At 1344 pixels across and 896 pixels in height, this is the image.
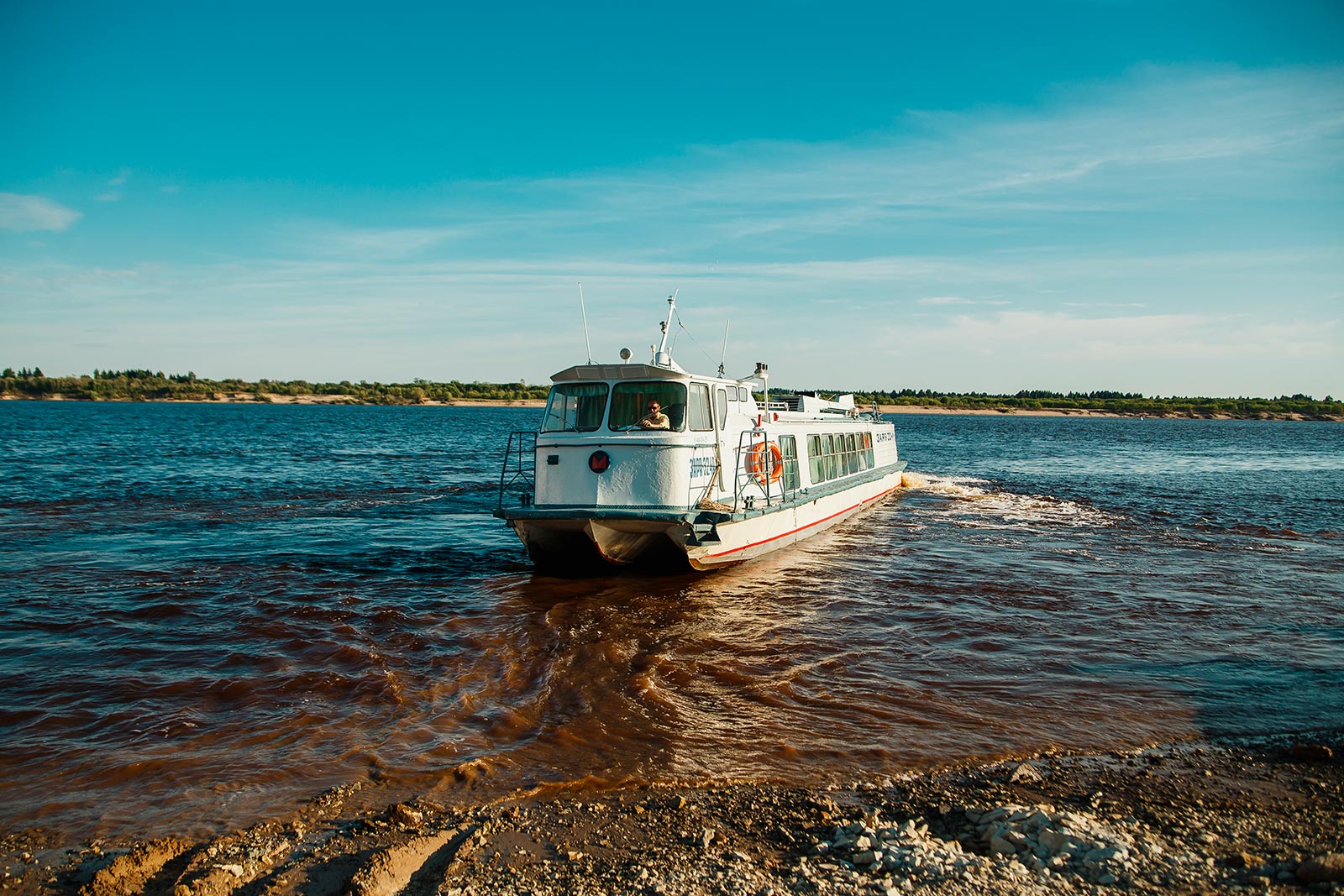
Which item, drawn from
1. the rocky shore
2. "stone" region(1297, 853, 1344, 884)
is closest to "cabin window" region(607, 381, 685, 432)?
the rocky shore

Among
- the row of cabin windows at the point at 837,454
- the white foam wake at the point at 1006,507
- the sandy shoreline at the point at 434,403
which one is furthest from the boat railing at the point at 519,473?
the sandy shoreline at the point at 434,403

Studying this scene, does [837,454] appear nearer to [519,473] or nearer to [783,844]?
[519,473]

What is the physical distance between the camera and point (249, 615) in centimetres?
1237

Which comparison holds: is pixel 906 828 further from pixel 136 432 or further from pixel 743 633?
pixel 136 432

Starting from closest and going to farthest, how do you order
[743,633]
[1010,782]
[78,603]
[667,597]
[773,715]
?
1. [1010,782]
2. [773,715]
3. [743,633]
4. [78,603]
5. [667,597]

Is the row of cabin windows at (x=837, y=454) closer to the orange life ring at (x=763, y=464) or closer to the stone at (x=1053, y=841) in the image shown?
the orange life ring at (x=763, y=464)

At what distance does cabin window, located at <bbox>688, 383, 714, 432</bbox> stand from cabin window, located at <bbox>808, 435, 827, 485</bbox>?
6.06 meters

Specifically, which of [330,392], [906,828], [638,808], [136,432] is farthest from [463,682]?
[330,392]

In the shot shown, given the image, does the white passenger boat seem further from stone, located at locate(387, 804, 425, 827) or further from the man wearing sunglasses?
stone, located at locate(387, 804, 425, 827)

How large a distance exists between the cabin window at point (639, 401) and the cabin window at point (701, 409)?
329 millimetres

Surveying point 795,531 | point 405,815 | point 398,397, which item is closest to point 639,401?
point 795,531

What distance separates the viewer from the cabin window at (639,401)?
14789 mm

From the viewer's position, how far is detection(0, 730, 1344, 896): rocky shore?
201 inches

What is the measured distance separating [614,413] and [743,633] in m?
4.99
